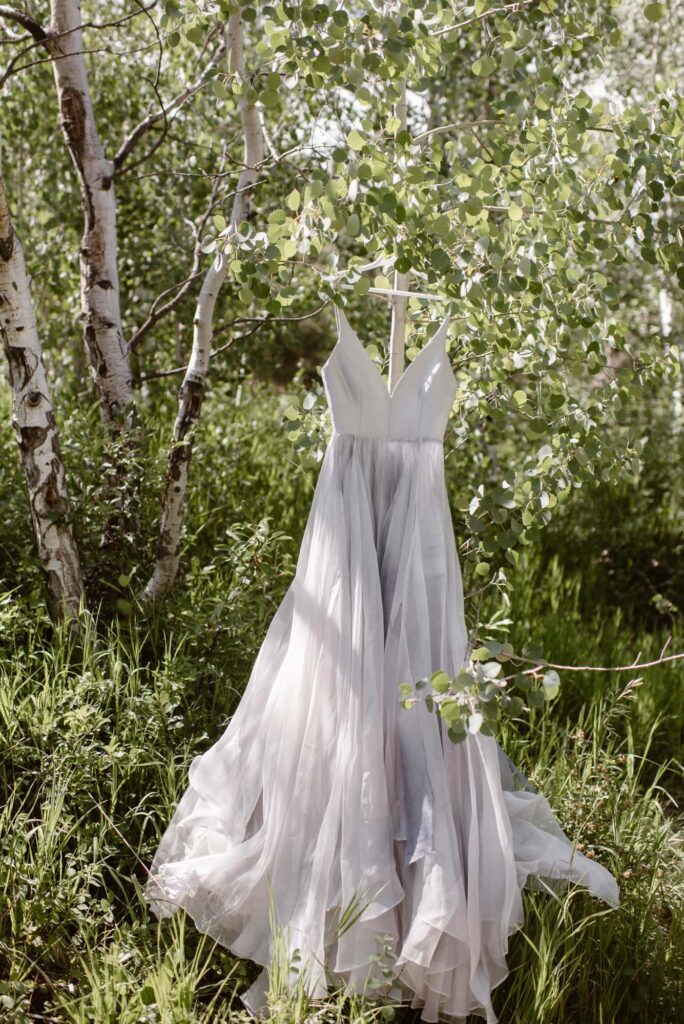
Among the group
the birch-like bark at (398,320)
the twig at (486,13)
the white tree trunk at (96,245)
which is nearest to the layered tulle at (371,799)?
the birch-like bark at (398,320)

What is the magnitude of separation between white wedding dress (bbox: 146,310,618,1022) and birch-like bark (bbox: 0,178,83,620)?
1.05m

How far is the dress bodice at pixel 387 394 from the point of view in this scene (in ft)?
6.85

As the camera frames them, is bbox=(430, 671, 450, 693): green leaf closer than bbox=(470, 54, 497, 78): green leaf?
Yes

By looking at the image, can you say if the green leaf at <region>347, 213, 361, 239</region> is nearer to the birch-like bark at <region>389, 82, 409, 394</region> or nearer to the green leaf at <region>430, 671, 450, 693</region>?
the birch-like bark at <region>389, 82, 409, 394</region>

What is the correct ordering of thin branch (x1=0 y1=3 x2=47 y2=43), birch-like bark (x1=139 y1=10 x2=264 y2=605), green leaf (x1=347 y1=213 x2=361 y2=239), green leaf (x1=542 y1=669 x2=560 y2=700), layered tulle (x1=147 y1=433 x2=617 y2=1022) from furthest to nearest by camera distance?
1. birch-like bark (x1=139 y1=10 x2=264 y2=605)
2. thin branch (x1=0 y1=3 x2=47 y2=43)
3. green leaf (x1=347 y1=213 x2=361 y2=239)
4. layered tulle (x1=147 y1=433 x2=617 y2=1022)
5. green leaf (x1=542 y1=669 x2=560 y2=700)

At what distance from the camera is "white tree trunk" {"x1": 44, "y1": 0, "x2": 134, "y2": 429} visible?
3.20 meters

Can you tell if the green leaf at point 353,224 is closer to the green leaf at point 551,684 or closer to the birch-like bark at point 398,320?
the birch-like bark at point 398,320

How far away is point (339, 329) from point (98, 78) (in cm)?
376

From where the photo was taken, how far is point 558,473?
2.43 meters

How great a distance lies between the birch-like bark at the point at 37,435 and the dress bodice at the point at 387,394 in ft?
3.89

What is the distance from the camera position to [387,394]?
7.10ft

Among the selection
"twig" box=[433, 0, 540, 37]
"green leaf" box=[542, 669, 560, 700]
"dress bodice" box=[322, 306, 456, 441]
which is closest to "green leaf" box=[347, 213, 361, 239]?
"dress bodice" box=[322, 306, 456, 441]

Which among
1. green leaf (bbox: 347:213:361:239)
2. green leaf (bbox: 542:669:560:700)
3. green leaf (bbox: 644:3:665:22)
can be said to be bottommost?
green leaf (bbox: 542:669:560:700)

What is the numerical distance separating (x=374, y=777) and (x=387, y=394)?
89 centimetres
